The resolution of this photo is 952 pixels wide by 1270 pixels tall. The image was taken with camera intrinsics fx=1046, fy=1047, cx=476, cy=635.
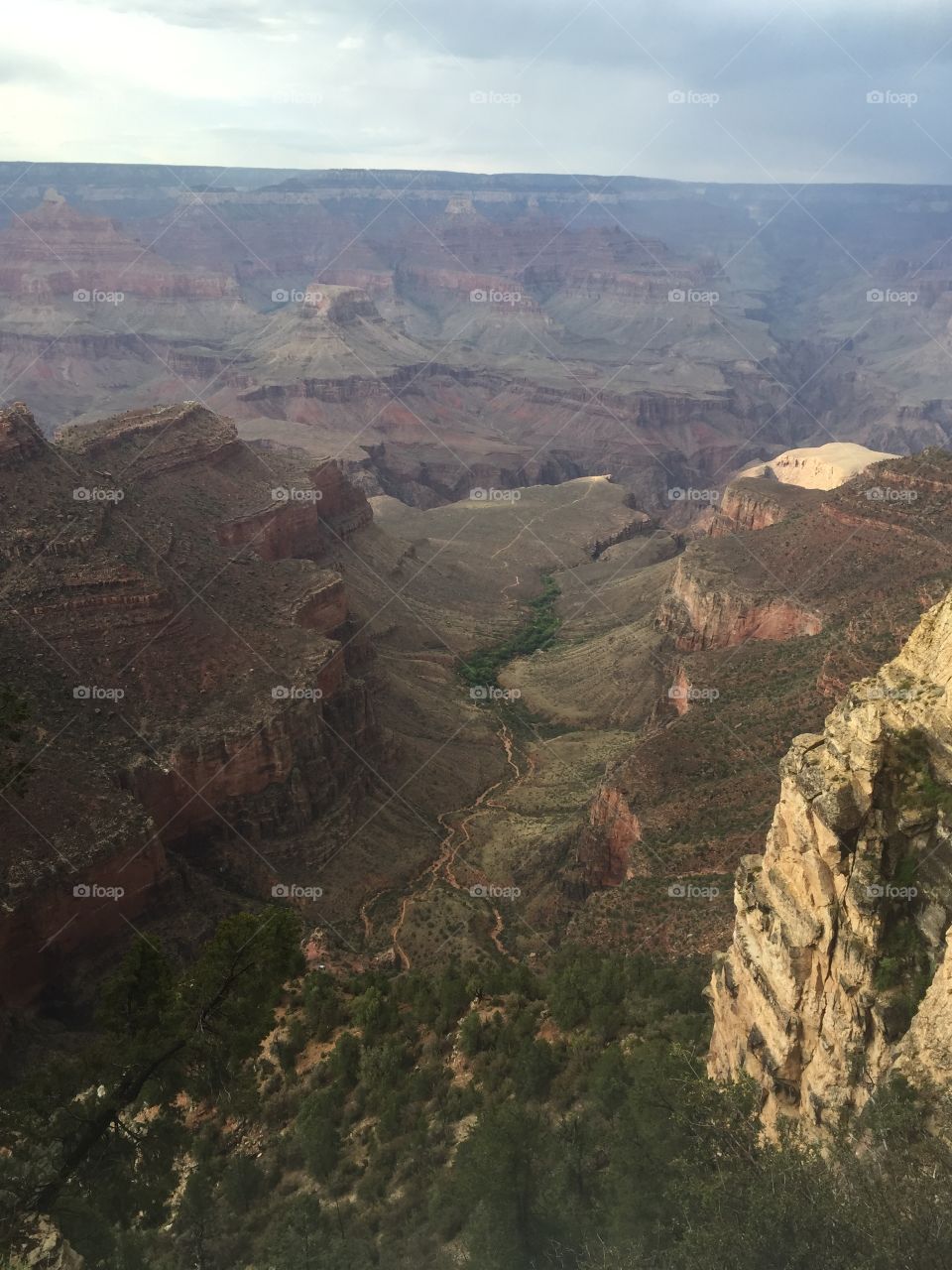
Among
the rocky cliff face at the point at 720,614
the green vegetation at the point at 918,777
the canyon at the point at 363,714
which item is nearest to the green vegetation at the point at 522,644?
the canyon at the point at 363,714

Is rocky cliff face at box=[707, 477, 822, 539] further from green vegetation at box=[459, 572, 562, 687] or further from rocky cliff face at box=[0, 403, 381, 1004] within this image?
rocky cliff face at box=[0, 403, 381, 1004]

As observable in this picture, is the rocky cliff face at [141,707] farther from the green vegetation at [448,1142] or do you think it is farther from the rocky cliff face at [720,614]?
the rocky cliff face at [720,614]

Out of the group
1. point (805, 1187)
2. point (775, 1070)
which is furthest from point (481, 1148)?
point (805, 1187)

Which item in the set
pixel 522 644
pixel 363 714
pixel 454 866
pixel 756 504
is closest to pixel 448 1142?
pixel 454 866

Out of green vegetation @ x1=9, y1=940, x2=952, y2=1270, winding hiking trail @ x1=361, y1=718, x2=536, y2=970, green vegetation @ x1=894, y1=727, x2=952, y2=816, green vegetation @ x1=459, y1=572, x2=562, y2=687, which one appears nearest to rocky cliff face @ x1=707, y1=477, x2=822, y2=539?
green vegetation @ x1=459, y1=572, x2=562, y2=687

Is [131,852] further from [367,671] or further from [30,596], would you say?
[367,671]

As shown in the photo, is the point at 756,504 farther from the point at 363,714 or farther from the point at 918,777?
the point at 918,777
